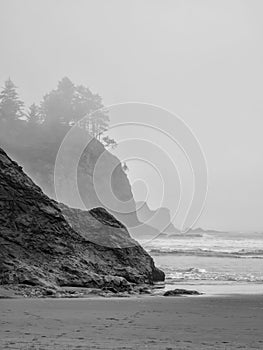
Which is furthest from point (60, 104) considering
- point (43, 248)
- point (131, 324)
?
point (131, 324)

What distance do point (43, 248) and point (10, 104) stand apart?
54.5m

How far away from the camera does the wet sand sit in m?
7.59

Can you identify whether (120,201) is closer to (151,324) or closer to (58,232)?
(58,232)

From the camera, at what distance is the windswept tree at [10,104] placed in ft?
219

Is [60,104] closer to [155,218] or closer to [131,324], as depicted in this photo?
[155,218]

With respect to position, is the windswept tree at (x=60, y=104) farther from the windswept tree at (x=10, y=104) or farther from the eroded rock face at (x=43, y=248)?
the eroded rock face at (x=43, y=248)

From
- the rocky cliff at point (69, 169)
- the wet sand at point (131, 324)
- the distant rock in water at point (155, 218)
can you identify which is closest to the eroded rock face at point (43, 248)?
the wet sand at point (131, 324)

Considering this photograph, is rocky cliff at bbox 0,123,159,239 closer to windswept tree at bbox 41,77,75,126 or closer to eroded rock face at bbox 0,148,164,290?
windswept tree at bbox 41,77,75,126

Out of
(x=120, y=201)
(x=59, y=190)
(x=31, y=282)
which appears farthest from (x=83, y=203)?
(x=31, y=282)

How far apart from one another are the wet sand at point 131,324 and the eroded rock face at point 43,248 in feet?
8.90

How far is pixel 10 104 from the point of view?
6850 centimetres

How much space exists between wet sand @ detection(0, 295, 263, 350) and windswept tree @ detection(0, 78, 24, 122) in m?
56.2

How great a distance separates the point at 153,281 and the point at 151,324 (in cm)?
1009

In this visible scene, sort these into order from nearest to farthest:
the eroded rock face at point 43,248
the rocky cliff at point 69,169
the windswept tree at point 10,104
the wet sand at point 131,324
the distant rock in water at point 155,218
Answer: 1. the wet sand at point 131,324
2. the eroded rock face at point 43,248
3. the rocky cliff at point 69,169
4. the windswept tree at point 10,104
5. the distant rock in water at point 155,218
